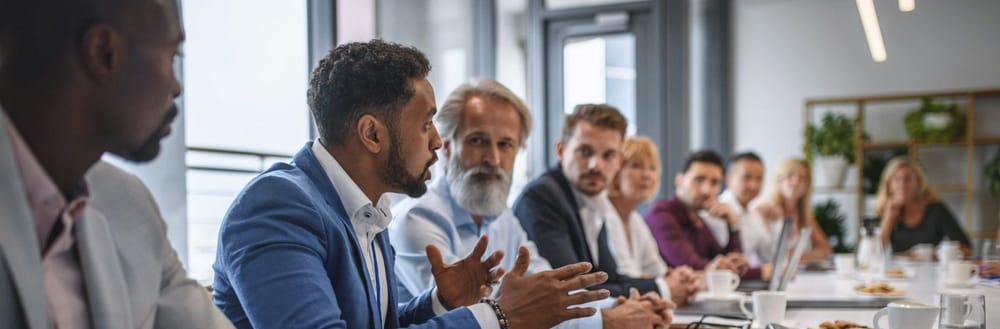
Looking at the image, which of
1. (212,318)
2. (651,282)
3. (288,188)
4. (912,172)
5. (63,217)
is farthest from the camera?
(912,172)

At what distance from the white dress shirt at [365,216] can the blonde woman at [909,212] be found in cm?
434

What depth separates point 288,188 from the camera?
1313 mm

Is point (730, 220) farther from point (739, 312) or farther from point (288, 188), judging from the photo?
point (288, 188)

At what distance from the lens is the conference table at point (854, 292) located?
1944 mm

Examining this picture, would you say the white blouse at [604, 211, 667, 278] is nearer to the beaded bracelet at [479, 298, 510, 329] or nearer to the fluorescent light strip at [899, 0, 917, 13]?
the fluorescent light strip at [899, 0, 917, 13]

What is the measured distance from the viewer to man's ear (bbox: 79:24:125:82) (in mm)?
792

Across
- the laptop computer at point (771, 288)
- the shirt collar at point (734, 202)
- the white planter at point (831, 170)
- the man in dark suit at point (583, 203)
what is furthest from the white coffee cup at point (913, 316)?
the white planter at point (831, 170)

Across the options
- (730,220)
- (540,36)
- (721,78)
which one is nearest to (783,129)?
(721,78)

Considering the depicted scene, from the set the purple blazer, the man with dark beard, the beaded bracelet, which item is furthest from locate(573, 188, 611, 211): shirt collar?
the man with dark beard

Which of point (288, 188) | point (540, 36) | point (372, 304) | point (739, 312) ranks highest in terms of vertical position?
point (540, 36)

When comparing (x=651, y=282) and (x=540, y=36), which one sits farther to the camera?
(x=540, y=36)

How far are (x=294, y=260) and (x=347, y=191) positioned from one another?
0.25 m

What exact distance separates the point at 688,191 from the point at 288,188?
305cm

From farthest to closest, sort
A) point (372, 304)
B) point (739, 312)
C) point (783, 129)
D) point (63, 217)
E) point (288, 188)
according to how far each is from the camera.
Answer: point (783, 129) → point (739, 312) → point (372, 304) → point (288, 188) → point (63, 217)
